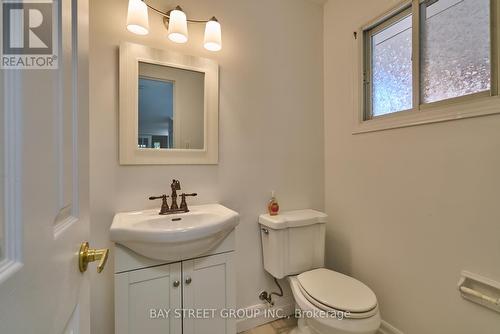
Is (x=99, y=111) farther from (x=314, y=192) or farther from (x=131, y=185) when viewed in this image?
(x=314, y=192)

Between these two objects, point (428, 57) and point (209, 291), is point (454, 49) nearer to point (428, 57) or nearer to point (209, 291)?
point (428, 57)

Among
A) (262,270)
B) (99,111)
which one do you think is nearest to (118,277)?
(99,111)

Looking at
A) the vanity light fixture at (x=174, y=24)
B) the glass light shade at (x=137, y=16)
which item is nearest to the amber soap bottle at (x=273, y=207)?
the vanity light fixture at (x=174, y=24)

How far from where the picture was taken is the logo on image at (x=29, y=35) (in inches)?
10.6

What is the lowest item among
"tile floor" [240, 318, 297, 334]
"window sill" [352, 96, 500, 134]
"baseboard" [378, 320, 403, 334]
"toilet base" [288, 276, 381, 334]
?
"tile floor" [240, 318, 297, 334]

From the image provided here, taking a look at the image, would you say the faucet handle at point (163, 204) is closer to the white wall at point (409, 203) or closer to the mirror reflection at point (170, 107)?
the mirror reflection at point (170, 107)

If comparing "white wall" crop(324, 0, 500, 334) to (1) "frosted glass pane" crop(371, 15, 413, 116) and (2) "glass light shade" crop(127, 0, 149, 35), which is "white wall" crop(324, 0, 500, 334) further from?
(2) "glass light shade" crop(127, 0, 149, 35)

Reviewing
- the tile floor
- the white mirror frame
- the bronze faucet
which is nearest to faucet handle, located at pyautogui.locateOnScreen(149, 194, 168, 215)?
the bronze faucet

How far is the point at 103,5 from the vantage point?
1.20m

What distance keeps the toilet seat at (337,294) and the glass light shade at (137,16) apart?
5.53 feet

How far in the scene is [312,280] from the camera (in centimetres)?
132

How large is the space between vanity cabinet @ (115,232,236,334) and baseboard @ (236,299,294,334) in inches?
12.8

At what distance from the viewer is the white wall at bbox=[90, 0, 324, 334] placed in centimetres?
120

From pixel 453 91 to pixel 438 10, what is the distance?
1.53 feet
